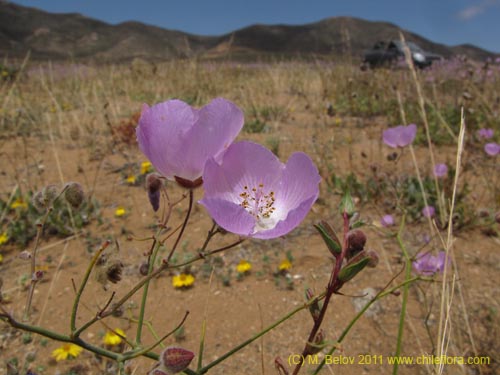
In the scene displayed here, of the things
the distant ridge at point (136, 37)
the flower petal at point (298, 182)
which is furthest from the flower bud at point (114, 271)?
the distant ridge at point (136, 37)

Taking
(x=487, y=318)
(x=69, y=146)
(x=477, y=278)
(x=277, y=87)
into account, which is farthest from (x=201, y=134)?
(x=277, y=87)

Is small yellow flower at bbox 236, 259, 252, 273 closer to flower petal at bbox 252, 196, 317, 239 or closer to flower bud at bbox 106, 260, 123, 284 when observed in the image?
flower bud at bbox 106, 260, 123, 284

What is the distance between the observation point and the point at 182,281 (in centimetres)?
211

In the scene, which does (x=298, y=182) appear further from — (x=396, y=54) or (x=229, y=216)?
(x=396, y=54)

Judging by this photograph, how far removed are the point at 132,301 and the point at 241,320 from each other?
1.89 feet

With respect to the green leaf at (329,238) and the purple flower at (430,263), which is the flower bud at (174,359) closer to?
the green leaf at (329,238)

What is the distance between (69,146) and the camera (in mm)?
4391

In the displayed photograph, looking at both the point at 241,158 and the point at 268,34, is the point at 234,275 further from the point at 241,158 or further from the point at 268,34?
the point at 268,34

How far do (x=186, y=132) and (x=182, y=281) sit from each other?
1.52m

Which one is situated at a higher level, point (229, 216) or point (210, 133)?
point (210, 133)

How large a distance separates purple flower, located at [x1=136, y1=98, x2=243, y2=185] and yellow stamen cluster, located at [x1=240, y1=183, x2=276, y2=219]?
0.13m

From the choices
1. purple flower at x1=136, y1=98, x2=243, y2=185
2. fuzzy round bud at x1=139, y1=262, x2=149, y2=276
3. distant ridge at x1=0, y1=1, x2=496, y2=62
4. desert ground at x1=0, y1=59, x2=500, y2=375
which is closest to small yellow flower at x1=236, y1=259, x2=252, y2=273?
desert ground at x1=0, y1=59, x2=500, y2=375

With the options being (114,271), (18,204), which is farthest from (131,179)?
(114,271)

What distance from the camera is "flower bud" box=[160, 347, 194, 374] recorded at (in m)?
0.68
